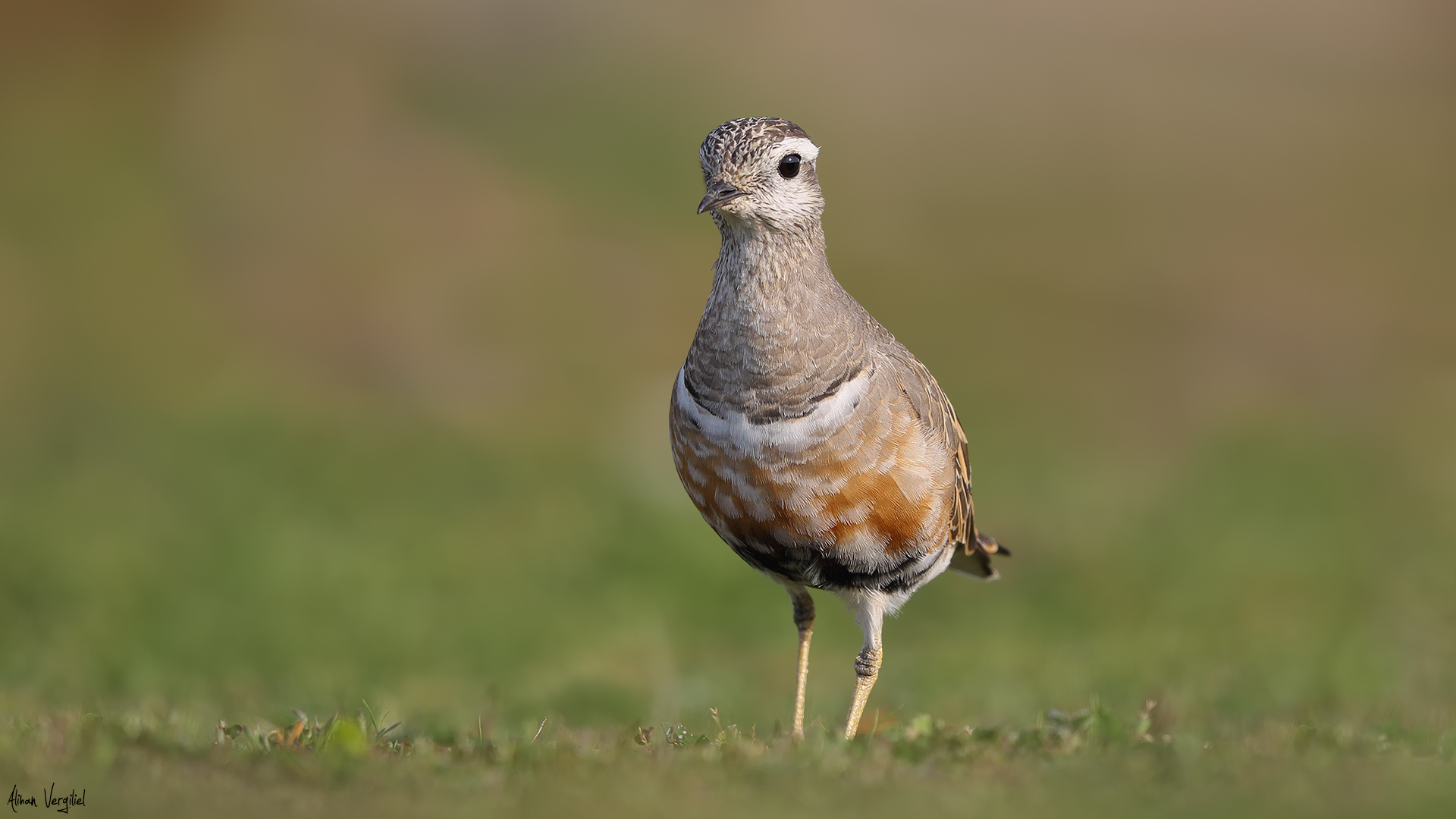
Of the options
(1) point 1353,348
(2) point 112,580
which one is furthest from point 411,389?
(1) point 1353,348

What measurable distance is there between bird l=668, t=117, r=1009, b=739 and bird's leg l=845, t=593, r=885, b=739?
0.07 m

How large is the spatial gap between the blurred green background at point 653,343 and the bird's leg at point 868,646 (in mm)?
1247

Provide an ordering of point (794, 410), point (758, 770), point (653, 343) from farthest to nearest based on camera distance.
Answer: point (653, 343) → point (794, 410) → point (758, 770)

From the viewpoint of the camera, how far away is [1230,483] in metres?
14.6

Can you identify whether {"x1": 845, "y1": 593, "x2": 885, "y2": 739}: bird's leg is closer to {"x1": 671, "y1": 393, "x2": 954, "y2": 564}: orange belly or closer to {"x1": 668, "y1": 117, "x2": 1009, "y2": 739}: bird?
{"x1": 668, "y1": 117, "x2": 1009, "y2": 739}: bird

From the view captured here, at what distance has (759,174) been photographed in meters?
6.36

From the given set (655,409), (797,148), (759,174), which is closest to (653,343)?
(655,409)

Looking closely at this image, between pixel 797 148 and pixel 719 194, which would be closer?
pixel 719 194

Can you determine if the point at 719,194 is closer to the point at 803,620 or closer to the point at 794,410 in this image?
the point at 794,410

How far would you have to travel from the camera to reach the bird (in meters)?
6.17

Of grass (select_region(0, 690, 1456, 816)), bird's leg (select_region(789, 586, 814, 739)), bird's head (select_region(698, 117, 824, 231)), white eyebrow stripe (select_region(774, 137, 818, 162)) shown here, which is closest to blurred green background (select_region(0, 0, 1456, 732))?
bird's leg (select_region(789, 586, 814, 739))

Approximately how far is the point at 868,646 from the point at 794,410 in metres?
1.39

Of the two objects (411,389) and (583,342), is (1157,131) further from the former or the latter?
(411,389)

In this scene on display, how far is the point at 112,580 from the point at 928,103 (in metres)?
16.3
